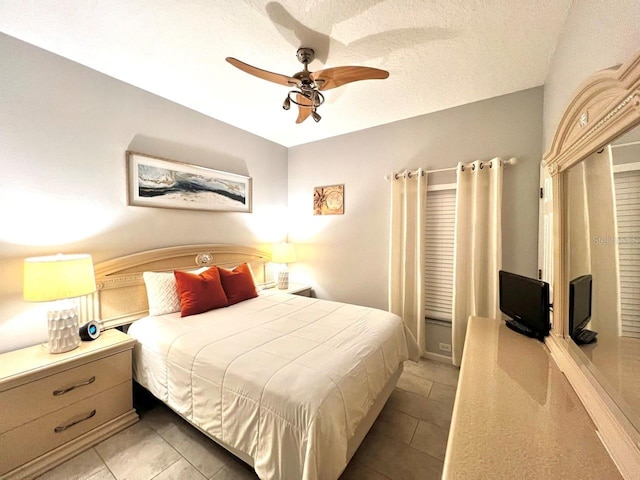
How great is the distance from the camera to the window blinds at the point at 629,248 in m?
0.72

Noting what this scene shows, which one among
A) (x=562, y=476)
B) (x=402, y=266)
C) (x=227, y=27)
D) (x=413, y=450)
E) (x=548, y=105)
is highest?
(x=227, y=27)

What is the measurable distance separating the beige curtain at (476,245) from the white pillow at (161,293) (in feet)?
9.03

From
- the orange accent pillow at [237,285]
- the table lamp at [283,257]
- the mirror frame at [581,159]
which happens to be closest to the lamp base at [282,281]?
the table lamp at [283,257]

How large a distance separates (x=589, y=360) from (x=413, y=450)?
122 centimetres

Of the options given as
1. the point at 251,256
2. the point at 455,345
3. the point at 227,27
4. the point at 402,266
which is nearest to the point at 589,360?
the point at 455,345

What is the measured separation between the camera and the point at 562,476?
0.67 meters

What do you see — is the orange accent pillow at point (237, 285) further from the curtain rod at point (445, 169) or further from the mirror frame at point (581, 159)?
the mirror frame at point (581, 159)

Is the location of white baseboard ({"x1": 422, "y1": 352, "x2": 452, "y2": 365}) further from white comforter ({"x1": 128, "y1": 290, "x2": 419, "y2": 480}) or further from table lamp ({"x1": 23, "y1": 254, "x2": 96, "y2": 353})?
table lamp ({"x1": 23, "y1": 254, "x2": 96, "y2": 353})

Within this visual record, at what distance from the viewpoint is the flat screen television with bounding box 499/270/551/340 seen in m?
1.45

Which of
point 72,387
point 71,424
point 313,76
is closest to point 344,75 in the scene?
point 313,76

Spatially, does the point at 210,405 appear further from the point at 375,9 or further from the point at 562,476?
the point at 375,9

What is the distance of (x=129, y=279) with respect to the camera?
2.25 meters

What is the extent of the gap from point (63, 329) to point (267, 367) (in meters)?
1.48

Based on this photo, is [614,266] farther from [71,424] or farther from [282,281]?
[282,281]
